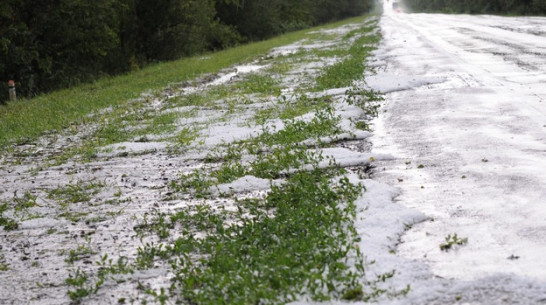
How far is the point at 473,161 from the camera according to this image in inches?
266

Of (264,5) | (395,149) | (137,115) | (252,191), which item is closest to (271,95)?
(137,115)

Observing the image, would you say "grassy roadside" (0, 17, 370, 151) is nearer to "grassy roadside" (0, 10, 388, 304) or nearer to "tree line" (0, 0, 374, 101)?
"grassy roadside" (0, 10, 388, 304)

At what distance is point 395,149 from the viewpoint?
7824mm

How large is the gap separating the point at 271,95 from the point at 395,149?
6.32 meters

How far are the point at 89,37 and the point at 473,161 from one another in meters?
19.3

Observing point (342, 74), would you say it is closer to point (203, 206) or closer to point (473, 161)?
point (473, 161)

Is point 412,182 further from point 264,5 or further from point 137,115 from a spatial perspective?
point 264,5

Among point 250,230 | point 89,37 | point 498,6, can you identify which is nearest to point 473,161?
point 250,230

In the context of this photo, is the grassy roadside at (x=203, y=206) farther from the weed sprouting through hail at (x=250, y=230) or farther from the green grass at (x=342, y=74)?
the green grass at (x=342, y=74)

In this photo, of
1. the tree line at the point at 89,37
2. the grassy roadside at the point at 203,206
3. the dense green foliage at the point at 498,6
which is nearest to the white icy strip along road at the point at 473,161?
the grassy roadside at the point at 203,206

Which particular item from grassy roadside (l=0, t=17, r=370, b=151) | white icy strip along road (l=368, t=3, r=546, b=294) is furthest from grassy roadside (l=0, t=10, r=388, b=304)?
grassy roadside (l=0, t=17, r=370, b=151)

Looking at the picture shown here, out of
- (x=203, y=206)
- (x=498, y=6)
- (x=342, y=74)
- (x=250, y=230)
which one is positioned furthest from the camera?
(x=498, y=6)

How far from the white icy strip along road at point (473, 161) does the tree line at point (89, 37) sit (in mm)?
12743

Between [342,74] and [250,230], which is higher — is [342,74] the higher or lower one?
the lower one
